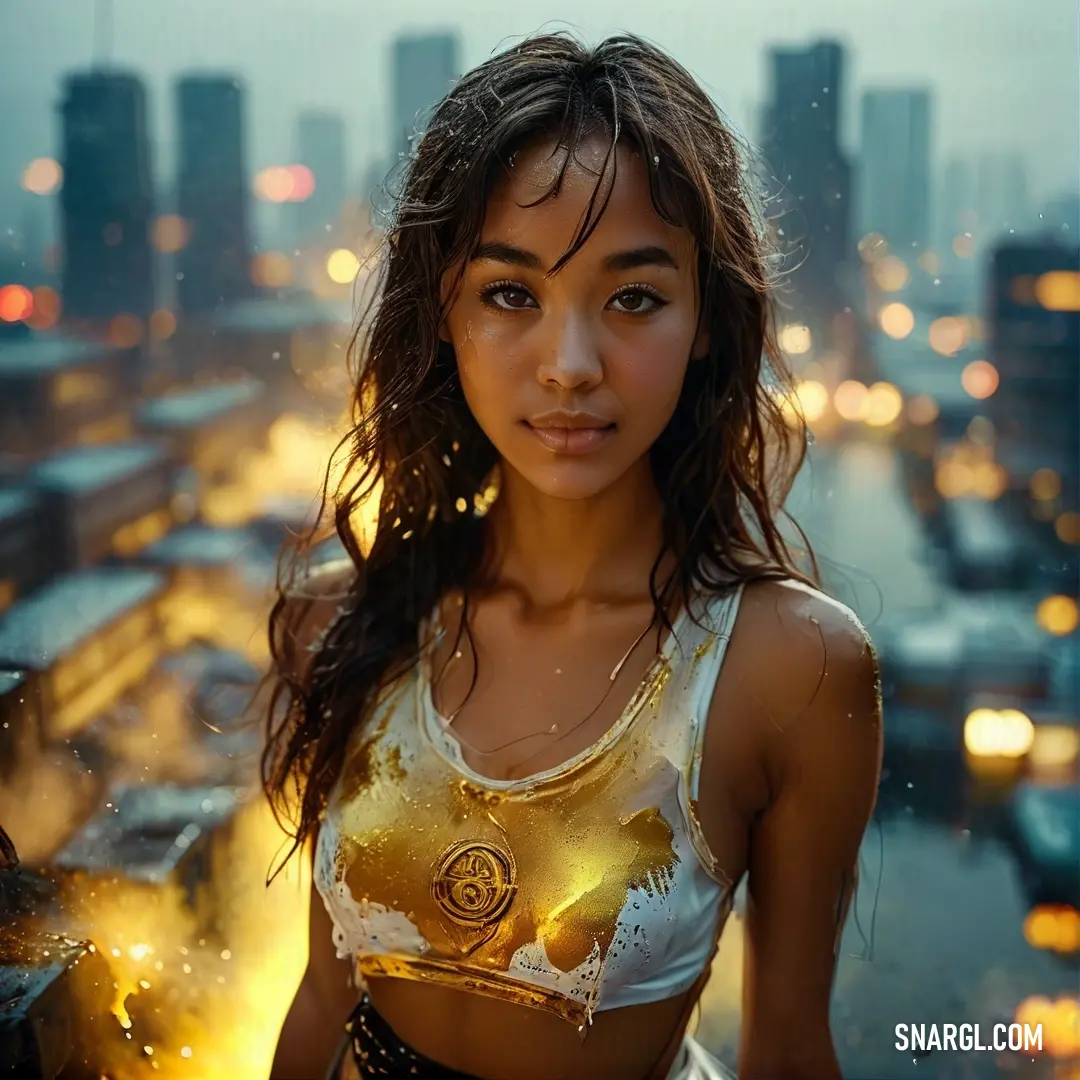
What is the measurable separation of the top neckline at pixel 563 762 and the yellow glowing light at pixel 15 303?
3.30 ft

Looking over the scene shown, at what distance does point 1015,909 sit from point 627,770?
1058 millimetres

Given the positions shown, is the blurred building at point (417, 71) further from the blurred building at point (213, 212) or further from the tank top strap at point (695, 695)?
the tank top strap at point (695, 695)

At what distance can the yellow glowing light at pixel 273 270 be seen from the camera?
194 centimetres

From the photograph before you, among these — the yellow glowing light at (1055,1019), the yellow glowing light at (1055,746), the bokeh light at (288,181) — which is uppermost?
the bokeh light at (288,181)

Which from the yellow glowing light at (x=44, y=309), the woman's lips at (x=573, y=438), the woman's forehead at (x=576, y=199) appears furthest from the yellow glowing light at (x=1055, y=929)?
the yellow glowing light at (x=44, y=309)

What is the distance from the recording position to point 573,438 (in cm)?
119

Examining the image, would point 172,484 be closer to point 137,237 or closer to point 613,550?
point 137,237

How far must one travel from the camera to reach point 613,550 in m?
1.39

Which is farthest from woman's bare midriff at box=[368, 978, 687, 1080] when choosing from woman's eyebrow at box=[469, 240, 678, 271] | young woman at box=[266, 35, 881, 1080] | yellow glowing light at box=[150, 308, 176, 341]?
yellow glowing light at box=[150, 308, 176, 341]

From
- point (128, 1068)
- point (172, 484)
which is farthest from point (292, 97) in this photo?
point (128, 1068)

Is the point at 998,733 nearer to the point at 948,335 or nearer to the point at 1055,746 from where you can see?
the point at 1055,746

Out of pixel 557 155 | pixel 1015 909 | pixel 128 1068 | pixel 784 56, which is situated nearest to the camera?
pixel 557 155

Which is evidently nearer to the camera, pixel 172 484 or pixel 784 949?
pixel 784 949

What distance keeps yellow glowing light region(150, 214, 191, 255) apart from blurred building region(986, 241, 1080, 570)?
4.47ft
